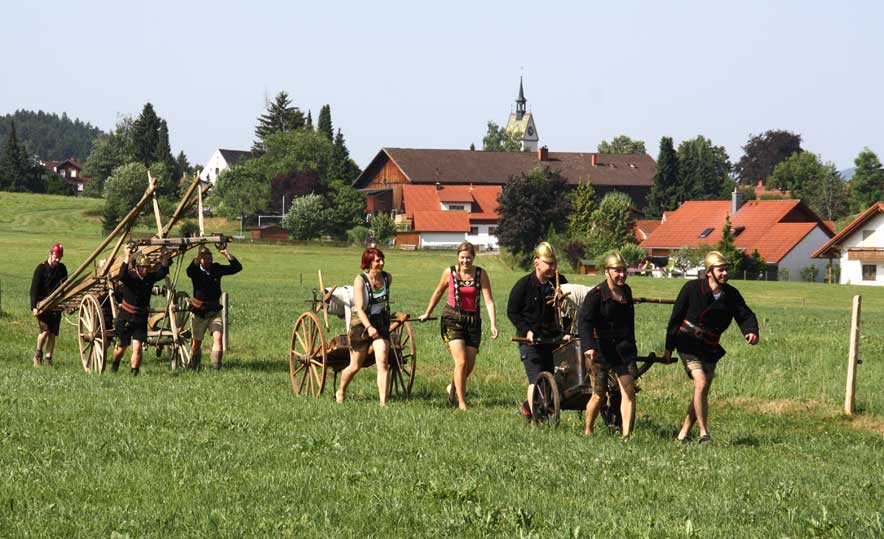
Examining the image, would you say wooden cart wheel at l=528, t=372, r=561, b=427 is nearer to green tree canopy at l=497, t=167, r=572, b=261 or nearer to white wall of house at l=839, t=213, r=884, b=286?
white wall of house at l=839, t=213, r=884, b=286

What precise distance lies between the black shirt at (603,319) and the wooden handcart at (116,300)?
25.9 ft

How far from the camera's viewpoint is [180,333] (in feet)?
63.6

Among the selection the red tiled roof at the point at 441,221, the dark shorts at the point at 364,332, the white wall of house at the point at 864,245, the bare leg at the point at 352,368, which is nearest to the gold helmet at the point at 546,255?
the dark shorts at the point at 364,332

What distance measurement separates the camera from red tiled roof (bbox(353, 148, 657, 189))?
466 ft

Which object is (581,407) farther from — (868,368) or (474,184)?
(474,184)

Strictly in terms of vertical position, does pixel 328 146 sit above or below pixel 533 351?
above

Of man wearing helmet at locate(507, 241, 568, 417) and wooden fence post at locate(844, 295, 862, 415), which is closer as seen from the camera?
man wearing helmet at locate(507, 241, 568, 417)

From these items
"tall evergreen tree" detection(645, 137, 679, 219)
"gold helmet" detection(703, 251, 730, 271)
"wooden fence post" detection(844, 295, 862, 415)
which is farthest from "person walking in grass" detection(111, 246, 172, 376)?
"tall evergreen tree" detection(645, 137, 679, 219)

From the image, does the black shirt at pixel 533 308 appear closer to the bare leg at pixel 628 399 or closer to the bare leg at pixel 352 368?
the bare leg at pixel 628 399

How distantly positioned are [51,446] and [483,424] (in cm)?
425

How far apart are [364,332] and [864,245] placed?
76.3 m

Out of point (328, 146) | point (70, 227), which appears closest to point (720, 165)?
point (328, 146)

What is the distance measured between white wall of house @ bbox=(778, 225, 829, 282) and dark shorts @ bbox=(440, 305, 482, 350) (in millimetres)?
82258

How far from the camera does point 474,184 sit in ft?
470
